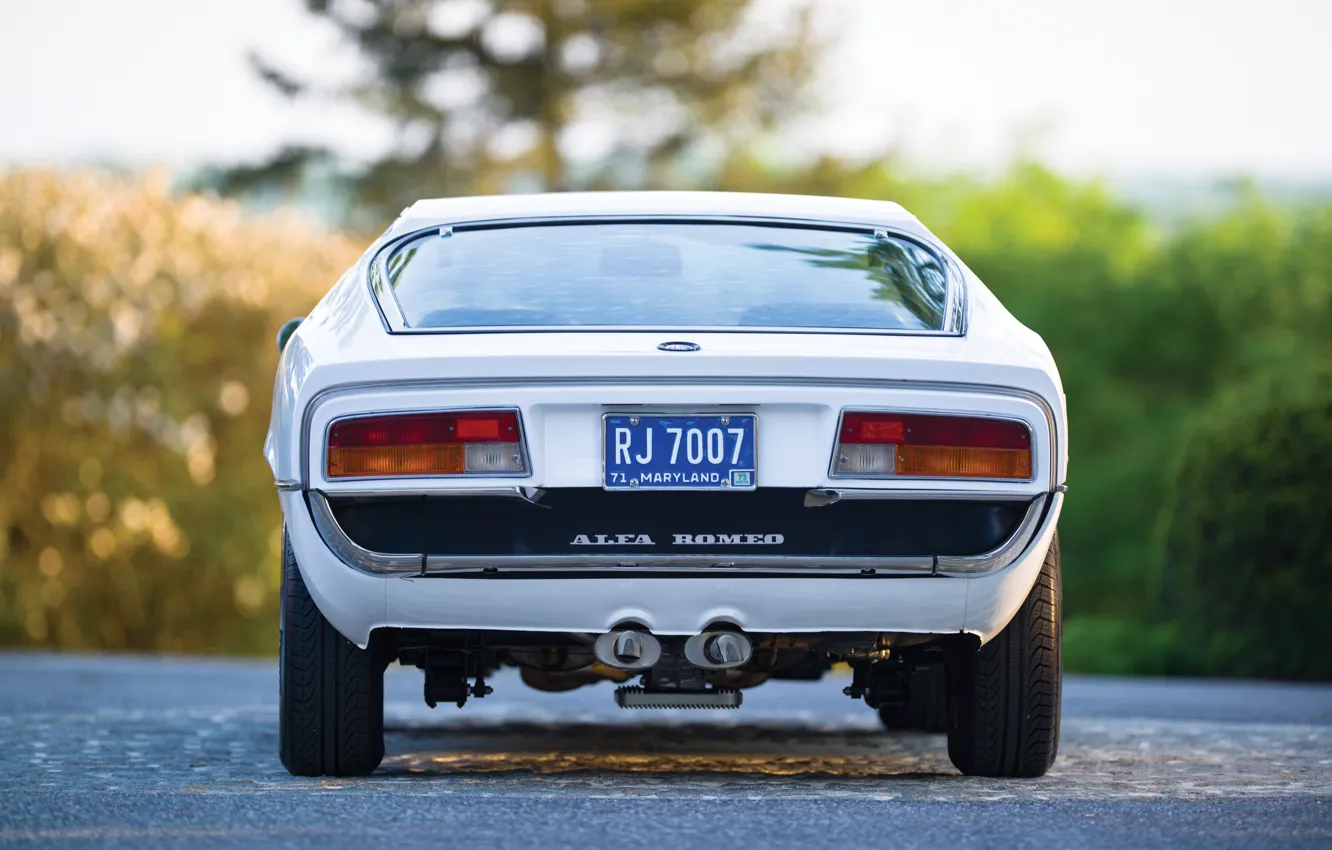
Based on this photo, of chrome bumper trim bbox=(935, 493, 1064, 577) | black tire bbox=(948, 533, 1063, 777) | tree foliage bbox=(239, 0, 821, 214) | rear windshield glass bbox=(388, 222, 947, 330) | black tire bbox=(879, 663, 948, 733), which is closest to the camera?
chrome bumper trim bbox=(935, 493, 1064, 577)

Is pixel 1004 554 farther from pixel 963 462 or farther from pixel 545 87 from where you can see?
pixel 545 87

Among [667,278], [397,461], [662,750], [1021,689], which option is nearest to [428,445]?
[397,461]

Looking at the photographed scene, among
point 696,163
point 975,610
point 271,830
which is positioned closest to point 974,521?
point 975,610

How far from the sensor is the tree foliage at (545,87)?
30016mm

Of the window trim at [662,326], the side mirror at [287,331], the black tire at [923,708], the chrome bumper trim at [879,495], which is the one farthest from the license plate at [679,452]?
the black tire at [923,708]

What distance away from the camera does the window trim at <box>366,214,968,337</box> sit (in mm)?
4906

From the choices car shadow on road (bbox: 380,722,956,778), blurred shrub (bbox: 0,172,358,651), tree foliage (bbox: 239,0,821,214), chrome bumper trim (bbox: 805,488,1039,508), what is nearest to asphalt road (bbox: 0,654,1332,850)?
car shadow on road (bbox: 380,722,956,778)

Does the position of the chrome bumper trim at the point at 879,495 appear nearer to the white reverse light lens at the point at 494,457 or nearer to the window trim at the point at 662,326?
the window trim at the point at 662,326

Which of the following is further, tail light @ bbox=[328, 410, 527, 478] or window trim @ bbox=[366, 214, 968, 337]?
window trim @ bbox=[366, 214, 968, 337]

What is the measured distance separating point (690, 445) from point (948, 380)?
2.07 feet

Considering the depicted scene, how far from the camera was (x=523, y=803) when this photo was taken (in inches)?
180

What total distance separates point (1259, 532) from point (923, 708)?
15.8 ft

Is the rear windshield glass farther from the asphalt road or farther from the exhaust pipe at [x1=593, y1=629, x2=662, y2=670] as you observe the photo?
the asphalt road

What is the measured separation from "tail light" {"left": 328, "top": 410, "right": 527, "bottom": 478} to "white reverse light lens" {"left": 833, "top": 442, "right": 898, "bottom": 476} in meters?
0.73
